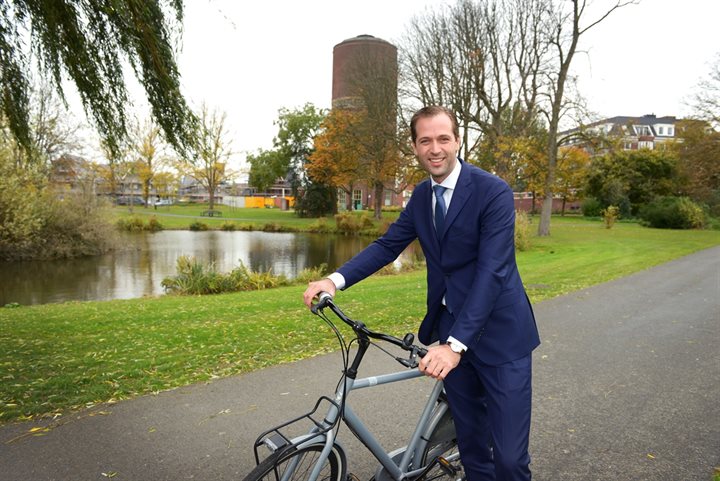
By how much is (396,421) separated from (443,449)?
127cm

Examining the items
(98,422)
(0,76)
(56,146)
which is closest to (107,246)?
(56,146)

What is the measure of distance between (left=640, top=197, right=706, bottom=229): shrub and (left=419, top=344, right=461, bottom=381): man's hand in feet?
118

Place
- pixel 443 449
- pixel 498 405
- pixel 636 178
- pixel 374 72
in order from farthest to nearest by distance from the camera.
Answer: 1. pixel 636 178
2. pixel 374 72
3. pixel 443 449
4. pixel 498 405

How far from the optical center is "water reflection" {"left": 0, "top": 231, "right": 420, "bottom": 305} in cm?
1484

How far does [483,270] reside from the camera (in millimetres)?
2086

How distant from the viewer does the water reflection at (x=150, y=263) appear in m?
14.8

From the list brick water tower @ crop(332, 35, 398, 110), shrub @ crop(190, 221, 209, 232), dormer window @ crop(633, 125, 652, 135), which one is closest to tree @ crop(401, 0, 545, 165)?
brick water tower @ crop(332, 35, 398, 110)

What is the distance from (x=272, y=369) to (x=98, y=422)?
1.70 metres

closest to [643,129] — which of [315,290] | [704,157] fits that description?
[704,157]

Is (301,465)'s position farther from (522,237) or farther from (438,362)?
(522,237)

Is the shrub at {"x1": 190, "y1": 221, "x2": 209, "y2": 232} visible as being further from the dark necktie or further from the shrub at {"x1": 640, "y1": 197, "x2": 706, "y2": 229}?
the dark necktie

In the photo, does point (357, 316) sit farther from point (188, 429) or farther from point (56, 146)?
point (56, 146)

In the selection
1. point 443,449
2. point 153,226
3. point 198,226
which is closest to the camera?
point 443,449

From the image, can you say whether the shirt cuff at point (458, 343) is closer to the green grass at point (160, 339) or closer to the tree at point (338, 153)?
the green grass at point (160, 339)
